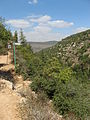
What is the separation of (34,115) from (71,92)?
728 cm

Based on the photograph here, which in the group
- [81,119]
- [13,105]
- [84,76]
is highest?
[13,105]

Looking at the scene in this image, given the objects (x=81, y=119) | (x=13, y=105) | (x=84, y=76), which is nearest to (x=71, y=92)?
(x=81, y=119)

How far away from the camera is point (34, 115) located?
6402mm

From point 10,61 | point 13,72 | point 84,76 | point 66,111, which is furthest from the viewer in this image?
point 84,76

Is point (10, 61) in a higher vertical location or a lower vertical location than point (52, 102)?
higher

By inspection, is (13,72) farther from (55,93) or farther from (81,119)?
(81,119)

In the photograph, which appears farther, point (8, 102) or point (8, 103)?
point (8, 102)

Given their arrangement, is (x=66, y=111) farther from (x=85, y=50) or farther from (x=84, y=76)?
(x=85, y=50)

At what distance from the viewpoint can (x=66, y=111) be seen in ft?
36.1

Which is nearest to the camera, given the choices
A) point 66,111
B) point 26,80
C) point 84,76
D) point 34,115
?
point 34,115

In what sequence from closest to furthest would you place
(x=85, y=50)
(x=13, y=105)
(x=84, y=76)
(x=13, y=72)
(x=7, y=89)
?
(x=13, y=105) → (x=7, y=89) → (x=13, y=72) → (x=84, y=76) → (x=85, y=50)

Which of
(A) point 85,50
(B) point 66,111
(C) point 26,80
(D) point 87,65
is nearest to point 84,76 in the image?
(D) point 87,65

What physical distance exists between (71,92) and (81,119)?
11.2ft

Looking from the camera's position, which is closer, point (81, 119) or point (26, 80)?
point (81, 119)
